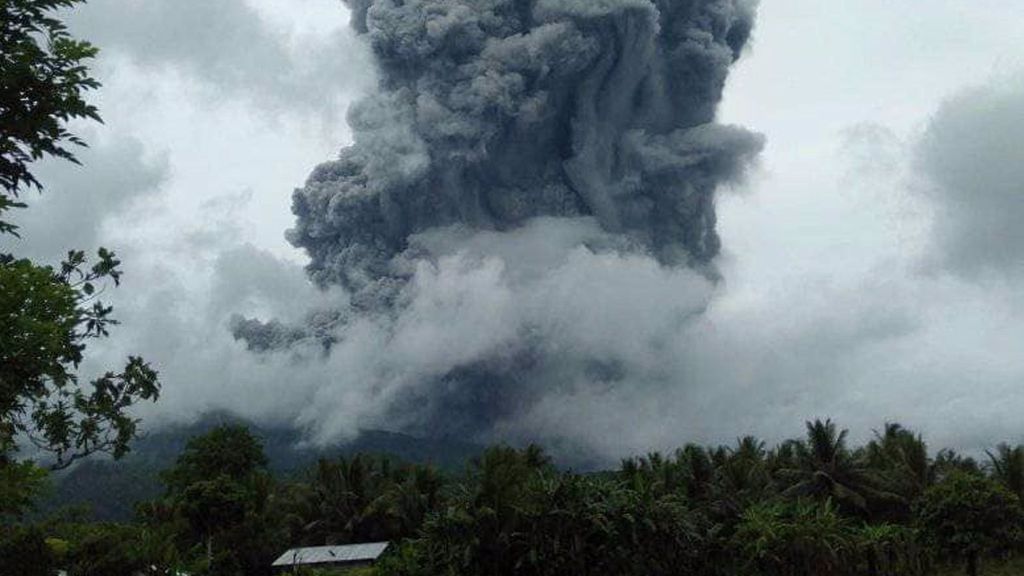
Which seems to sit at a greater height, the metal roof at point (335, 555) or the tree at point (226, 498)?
the tree at point (226, 498)

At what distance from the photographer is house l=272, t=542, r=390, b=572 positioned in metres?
55.3

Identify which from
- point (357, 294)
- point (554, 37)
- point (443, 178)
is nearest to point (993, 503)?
point (554, 37)

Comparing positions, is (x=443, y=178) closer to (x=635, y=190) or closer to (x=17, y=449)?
(x=635, y=190)

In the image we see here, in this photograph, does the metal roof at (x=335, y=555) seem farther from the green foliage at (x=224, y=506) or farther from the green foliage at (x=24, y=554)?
the green foliage at (x=24, y=554)

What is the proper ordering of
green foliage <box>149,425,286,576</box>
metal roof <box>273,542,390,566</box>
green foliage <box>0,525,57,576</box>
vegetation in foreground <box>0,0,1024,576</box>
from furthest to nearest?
green foliage <box>149,425,286,576</box> < metal roof <box>273,542,390,566</box> < green foliage <box>0,525,57,576</box> < vegetation in foreground <box>0,0,1024,576</box>

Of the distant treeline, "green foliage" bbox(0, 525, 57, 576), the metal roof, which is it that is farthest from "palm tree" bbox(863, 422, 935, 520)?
"green foliage" bbox(0, 525, 57, 576)

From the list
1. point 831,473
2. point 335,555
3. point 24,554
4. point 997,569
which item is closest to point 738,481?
point 831,473

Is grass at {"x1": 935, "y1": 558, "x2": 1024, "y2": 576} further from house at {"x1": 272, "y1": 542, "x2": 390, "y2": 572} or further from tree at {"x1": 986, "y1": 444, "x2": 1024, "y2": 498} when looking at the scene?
house at {"x1": 272, "y1": 542, "x2": 390, "y2": 572}

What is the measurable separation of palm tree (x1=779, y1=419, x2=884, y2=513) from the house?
79.9 feet

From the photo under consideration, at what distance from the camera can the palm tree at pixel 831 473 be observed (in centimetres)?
5850

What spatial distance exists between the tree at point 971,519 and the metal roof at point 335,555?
29424 mm

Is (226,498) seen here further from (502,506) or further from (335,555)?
(502,506)

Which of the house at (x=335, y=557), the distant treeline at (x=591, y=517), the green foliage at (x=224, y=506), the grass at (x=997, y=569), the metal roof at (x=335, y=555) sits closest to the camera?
the distant treeline at (x=591, y=517)

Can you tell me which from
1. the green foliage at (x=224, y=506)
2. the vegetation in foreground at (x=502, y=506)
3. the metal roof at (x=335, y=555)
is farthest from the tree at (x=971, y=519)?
the green foliage at (x=224, y=506)
